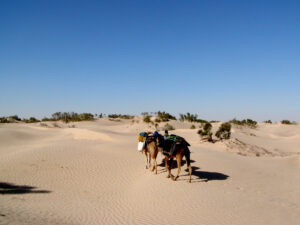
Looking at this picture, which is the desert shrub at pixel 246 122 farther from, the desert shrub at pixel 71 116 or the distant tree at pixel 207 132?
the desert shrub at pixel 71 116

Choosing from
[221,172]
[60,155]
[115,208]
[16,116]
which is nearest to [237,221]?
[115,208]

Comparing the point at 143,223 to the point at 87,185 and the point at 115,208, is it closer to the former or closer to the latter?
the point at 115,208

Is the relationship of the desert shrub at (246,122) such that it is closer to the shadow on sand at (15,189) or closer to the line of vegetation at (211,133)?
the line of vegetation at (211,133)

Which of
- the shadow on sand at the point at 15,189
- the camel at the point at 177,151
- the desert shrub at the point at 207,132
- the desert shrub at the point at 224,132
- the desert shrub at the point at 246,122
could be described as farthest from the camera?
the desert shrub at the point at 246,122

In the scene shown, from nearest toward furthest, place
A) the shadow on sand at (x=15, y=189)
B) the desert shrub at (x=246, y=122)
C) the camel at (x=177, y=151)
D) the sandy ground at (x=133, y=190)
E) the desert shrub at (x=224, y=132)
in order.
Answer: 1. the sandy ground at (x=133, y=190)
2. the shadow on sand at (x=15, y=189)
3. the camel at (x=177, y=151)
4. the desert shrub at (x=224, y=132)
5. the desert shrub at (x=246, y=122)

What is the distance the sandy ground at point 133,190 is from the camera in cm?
618

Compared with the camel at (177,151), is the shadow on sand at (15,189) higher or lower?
lower

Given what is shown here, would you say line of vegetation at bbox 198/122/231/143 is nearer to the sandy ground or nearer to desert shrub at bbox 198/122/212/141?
desert shrub at bbox 198/122/212/141

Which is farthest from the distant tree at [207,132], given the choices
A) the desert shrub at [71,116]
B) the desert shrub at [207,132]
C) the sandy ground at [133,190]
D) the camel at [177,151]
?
the desert shrub at [71,116]

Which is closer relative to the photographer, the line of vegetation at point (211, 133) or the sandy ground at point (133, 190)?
the sandy ground at point (133, 190)

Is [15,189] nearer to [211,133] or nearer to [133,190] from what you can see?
[133,190]

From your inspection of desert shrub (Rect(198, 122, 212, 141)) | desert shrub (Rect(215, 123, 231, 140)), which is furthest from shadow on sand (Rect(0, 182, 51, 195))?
desert shrub (Rect(215, 123, 231, 140))

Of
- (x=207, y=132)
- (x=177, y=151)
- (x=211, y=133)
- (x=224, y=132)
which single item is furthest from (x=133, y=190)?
(x=224, y=132)

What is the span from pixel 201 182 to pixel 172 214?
376 cm
